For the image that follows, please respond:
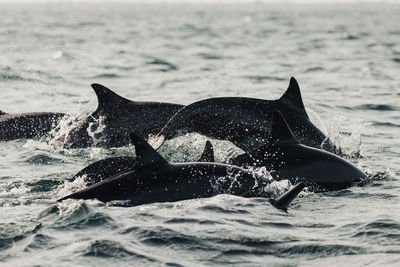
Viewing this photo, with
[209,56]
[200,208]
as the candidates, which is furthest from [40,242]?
[209,56]

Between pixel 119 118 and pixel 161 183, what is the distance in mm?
4415

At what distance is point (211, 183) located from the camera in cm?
907

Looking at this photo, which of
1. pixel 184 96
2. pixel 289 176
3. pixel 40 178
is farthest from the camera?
pixel 184 96

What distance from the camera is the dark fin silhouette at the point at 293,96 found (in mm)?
11840

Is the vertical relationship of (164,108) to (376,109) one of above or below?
above

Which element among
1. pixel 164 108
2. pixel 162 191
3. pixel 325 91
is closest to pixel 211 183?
pixel 162 191

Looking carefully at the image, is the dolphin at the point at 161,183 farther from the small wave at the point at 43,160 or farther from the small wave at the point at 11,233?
the small wave at the point at 43,160

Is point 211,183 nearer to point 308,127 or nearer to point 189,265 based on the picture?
point 189,265

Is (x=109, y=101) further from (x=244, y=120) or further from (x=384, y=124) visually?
(x=384, y=124)

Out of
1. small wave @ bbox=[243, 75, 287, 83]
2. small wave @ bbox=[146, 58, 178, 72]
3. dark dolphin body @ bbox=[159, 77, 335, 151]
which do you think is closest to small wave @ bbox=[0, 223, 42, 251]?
dark dolphin body @ bbox=[159, 77, 335, 151]

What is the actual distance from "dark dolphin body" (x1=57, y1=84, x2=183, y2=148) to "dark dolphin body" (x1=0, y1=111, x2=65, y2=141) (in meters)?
1.10

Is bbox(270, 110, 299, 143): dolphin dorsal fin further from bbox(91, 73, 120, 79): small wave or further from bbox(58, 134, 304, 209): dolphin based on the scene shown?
bbox(91, 73, 120, 79): small wave

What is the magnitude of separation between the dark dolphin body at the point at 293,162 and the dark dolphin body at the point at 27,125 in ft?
17.0

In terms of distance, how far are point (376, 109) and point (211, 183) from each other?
1194 centimetres
